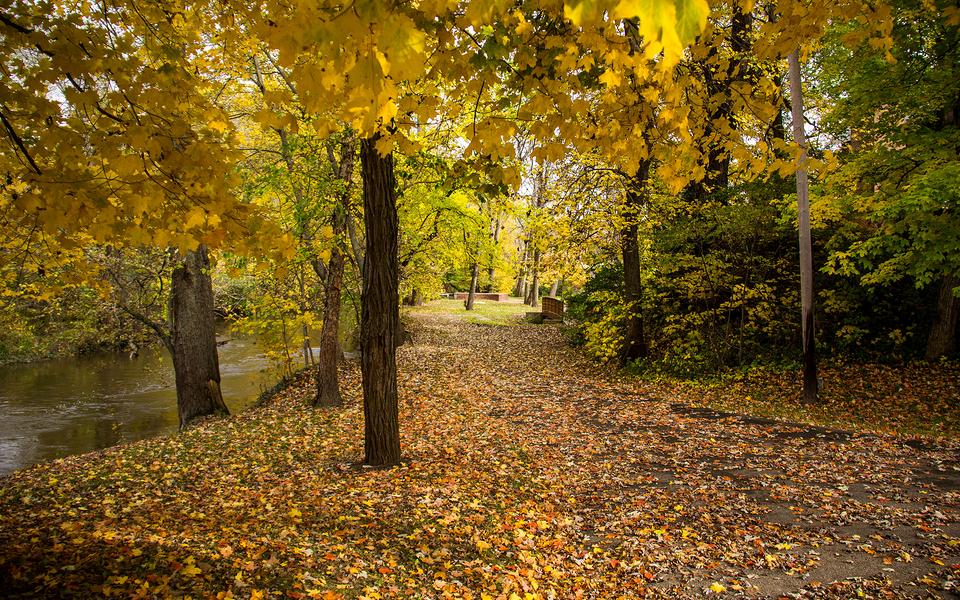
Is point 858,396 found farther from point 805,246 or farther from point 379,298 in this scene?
point 379,298

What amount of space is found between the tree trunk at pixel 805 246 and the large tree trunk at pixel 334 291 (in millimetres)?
7045

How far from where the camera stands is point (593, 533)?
4719mm

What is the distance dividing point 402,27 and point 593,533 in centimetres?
440

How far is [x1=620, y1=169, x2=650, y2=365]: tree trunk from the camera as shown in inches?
459

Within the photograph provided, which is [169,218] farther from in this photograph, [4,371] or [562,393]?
[4,371]

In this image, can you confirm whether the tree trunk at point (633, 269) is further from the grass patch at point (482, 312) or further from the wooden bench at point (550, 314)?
the grass patch at point (482, 312)

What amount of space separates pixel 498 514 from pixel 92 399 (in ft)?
43.0

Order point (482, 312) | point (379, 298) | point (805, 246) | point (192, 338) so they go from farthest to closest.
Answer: point (482, 312), point (192, 338), point (805, 246), point (379, 298)

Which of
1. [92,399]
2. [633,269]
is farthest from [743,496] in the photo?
[92,399]

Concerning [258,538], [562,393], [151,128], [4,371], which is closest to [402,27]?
[151,128]

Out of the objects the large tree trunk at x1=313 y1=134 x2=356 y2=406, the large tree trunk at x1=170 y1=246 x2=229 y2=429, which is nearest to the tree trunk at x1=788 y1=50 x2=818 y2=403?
the large tree trunk at x1=313 y1=134 x2=356 y2=406

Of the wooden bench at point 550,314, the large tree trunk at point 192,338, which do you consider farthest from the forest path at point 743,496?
the wooden bench at point 550,314

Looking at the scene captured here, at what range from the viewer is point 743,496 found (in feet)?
17.8

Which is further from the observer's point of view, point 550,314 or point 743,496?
point 550,314
